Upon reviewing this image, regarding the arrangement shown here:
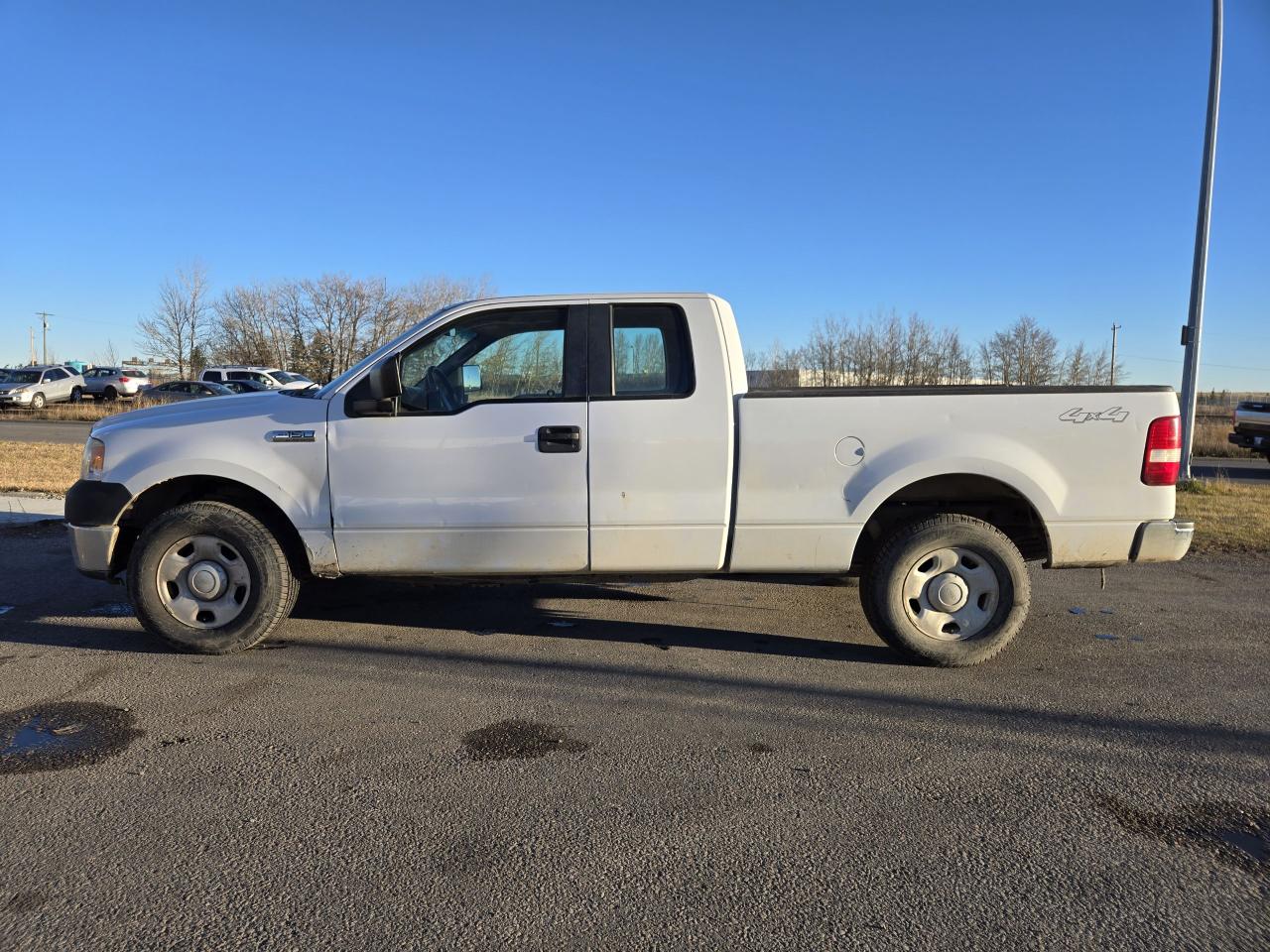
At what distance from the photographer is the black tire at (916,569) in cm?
465

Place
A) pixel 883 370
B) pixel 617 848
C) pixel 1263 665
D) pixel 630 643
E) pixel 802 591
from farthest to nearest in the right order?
pixel 883 370, pixel 802 591, pixel 630 643, pixel 1263 665, pixel 617 848

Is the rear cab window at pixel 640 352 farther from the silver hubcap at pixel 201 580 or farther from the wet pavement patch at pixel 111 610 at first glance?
the wet pavement patch at pixel 111 610

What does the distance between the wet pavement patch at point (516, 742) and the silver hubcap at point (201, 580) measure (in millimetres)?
1862

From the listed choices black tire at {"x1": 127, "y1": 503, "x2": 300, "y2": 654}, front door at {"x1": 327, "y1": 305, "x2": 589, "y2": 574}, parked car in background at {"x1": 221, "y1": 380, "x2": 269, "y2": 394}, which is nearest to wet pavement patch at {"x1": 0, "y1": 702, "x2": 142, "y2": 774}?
black tire at {"x1": 127, "y1": 503, "x2": 300, "y2": 654}

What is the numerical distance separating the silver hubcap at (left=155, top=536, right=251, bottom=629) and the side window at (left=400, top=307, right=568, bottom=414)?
1326 mm

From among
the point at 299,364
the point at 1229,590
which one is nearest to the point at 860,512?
the point at 1229,590

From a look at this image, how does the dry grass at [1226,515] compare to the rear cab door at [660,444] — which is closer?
the rear cab door at [660,444]

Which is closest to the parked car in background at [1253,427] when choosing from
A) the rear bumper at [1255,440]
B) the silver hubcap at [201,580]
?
the rear bumper at [1255,440]

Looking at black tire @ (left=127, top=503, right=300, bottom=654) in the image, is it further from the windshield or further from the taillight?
the taillight

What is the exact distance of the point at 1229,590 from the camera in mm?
6594

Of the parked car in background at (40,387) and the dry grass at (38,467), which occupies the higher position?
the parked car in background at (40,387)

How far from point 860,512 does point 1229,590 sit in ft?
13.1

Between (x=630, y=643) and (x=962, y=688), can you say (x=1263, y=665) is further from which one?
(x=630, y=643)

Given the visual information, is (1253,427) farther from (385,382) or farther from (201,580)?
(201,580)
